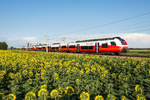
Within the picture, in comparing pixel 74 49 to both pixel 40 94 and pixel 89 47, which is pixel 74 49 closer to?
pixel 89 47

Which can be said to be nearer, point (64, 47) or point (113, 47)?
point (113, 47)

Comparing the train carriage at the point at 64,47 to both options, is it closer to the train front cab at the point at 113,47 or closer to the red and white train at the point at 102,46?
the red and white train at the point at 102,46

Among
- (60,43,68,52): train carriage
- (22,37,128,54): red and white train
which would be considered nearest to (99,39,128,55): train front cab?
(22,37,128,54): red and white train

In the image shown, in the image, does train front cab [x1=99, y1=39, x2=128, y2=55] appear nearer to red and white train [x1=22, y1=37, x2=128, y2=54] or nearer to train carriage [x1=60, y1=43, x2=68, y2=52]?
red and white train [x1=22, y1=37, x2=128, y2=54]

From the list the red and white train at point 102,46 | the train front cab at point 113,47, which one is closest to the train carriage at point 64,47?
the red and white train at point 102,46

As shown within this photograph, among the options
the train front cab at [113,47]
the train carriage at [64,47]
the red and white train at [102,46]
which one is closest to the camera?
the train front cab at [113,47]

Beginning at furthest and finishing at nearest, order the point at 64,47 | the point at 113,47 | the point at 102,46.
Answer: the point at 64,47 < the point at 102,46 < the point at 113,47

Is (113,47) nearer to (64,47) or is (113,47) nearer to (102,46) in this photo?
(102,46)

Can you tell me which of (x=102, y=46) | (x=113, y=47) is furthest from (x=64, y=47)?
(x=113, y=47)

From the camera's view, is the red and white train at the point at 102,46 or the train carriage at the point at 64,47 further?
the train carriage at the point at 64,47

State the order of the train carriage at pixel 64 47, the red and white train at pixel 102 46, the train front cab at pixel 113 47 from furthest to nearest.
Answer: the train carriage at pixel 64 47
the red and white train at pixel 102 46
the train front cab at pixel 113 47

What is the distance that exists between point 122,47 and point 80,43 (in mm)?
12862

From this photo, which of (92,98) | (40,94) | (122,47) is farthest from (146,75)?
(122,47)

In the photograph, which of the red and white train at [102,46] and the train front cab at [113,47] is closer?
the train front cab at [113,47]
